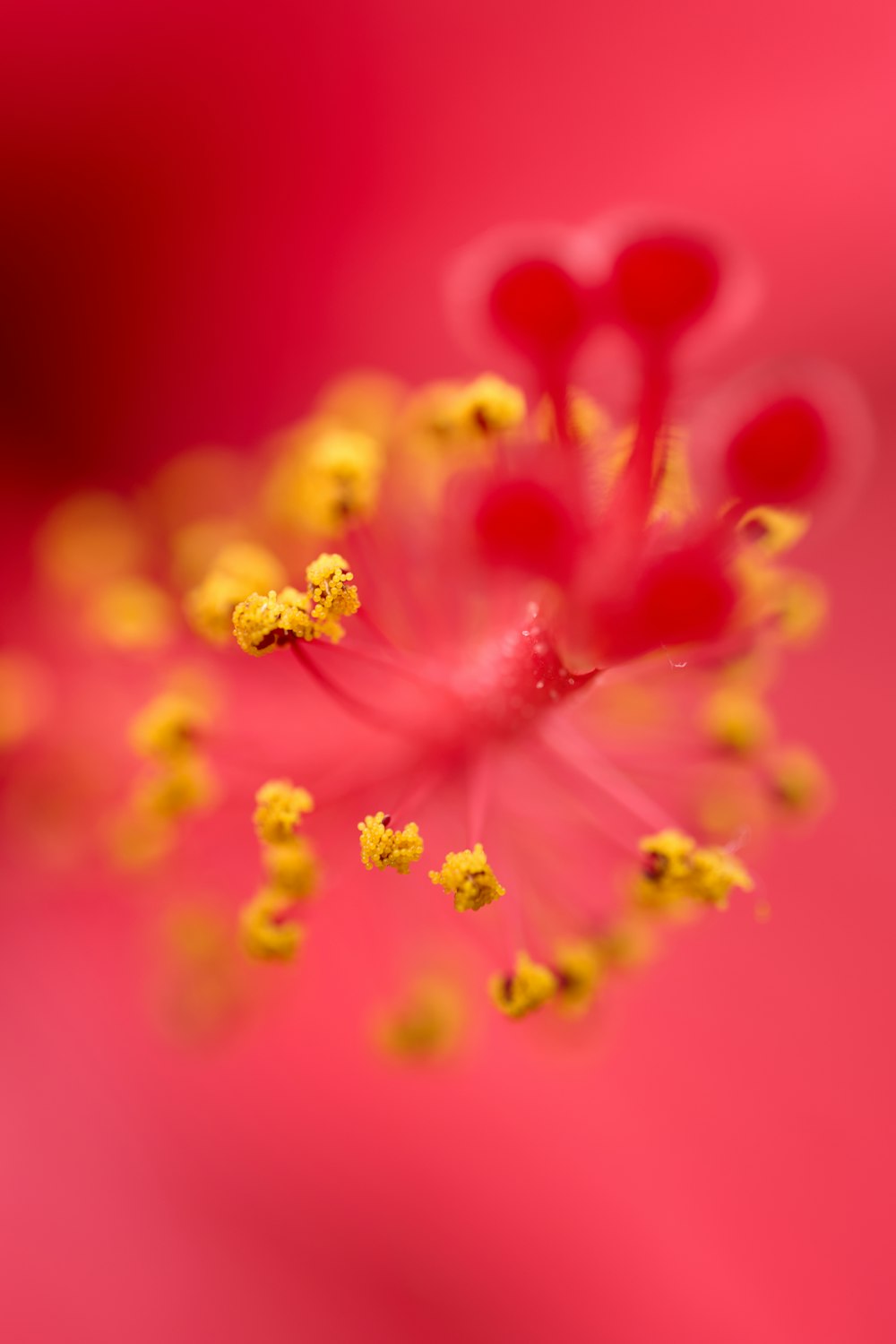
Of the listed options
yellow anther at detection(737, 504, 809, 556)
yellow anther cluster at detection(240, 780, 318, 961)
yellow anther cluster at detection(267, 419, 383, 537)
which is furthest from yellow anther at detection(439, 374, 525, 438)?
yellow anther cluster at detection(240, 780, 318, 961)

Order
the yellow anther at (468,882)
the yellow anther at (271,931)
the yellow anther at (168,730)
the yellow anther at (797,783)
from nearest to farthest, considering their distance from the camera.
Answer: the yellow anther at (468,882)
the yellow anther at (271,931)
the yellow anther at (168,730)
the yellow anther at (797,783)

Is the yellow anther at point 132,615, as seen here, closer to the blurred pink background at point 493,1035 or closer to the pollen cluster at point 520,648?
the pollen cluster at point 520,648

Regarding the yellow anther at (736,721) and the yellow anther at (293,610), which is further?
the yellow anther at (736,721)

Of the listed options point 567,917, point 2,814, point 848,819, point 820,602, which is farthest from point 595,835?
point 2,814

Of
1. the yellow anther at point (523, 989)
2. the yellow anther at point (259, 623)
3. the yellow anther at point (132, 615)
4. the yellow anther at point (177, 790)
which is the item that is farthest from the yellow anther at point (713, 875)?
the yellow anther at point (132, 615)

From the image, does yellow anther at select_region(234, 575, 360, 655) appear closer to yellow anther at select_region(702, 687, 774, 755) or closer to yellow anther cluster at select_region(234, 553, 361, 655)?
yellow anther cluster at select_region(234, 553, 361, 655)

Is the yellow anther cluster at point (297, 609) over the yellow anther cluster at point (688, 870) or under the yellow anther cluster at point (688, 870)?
over

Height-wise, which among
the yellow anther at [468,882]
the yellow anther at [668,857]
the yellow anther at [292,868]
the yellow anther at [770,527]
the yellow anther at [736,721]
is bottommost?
the yellow anther at [668,857]
